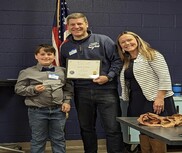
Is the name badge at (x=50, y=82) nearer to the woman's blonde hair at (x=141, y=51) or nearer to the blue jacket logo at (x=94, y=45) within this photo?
the blue jacket logo at (x=94, y=45)

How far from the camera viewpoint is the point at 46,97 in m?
3.06

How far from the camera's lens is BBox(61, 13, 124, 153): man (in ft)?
10.1

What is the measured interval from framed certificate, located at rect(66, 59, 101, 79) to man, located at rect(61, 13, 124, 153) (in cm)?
5

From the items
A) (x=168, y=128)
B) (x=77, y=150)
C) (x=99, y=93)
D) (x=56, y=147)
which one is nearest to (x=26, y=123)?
(x=77, y=150)

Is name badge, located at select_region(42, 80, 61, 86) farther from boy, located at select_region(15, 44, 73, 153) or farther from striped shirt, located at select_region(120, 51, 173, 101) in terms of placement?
striped shirt, located at select_region(120, 51, 173, 101)

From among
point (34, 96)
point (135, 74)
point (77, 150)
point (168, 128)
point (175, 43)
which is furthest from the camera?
point (175, 43)

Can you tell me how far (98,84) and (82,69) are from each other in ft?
0.70

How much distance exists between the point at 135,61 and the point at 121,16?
1.71 metres

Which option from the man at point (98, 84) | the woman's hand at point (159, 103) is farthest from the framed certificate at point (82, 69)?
the woman's hand at point (159, 103)

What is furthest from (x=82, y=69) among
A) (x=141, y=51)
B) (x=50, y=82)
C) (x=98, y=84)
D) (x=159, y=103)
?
(x=159, y=103)

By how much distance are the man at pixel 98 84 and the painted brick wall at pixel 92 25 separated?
1.13 m

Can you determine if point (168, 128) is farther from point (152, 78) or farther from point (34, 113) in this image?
point (34, 113)

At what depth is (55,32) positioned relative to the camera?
148 inches

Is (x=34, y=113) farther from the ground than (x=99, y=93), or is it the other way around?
(x=99, y=93)
